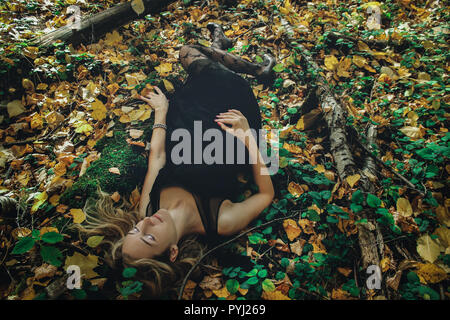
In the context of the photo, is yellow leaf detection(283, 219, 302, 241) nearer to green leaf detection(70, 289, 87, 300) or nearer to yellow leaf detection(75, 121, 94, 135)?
green leaf detection(70, 289, 87, 300)

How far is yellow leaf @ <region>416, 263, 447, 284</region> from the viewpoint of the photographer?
1.27m

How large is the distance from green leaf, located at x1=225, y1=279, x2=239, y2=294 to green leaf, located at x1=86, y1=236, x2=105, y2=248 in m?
0.96

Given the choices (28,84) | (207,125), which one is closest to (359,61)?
(207,125)

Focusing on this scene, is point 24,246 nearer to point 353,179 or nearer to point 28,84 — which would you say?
point 28,84

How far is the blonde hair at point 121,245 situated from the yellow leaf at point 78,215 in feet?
0.10

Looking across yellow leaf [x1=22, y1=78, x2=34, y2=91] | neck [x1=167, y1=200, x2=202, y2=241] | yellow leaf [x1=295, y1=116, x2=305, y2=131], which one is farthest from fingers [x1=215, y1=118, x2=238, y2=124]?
yellow leaf [x1=22, y1=78, x2=34, y2=91]

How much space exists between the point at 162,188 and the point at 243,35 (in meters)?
2.72

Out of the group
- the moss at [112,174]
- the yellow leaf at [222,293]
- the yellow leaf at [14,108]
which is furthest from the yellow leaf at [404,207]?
the yellow leaf at [14,108]

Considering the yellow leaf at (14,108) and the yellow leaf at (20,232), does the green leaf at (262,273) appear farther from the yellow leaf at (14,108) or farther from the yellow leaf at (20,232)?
the yellow leaf at (14,108)

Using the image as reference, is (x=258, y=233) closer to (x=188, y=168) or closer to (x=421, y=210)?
(x=188, y=168)

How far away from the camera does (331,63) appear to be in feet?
8.38

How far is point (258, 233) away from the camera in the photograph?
5.23 ft

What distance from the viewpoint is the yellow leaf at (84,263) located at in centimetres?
136

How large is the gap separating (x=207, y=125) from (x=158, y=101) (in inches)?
27.1
